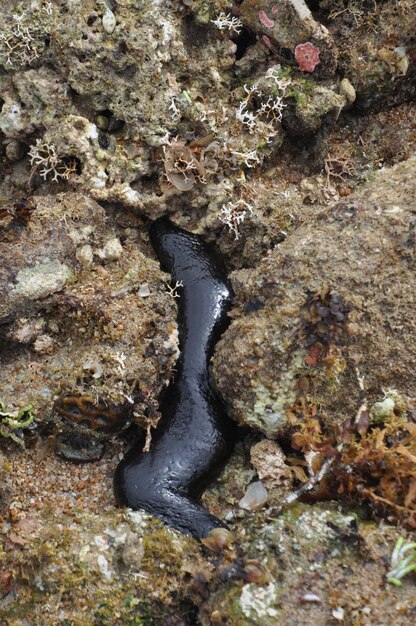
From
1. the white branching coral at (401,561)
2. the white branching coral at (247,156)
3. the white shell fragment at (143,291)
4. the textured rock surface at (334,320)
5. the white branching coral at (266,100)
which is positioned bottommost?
the white branching coral at (401,561)

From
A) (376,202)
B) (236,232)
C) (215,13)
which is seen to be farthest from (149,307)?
(215,13)

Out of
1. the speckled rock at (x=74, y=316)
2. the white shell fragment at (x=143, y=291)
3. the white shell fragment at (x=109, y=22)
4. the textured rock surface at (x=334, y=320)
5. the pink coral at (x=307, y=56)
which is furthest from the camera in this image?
the pink coral at (x=307, y=56)

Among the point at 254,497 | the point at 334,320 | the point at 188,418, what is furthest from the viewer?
the point at 188,418

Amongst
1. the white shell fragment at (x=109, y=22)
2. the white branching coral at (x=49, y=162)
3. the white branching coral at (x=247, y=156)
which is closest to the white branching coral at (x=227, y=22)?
the white shell fragment at (x=109, y=22)

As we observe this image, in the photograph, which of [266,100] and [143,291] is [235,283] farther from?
[266,100]

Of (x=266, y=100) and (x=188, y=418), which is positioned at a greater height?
(x=266, y=100)

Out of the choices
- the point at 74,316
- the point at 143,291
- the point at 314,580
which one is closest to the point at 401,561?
the point at 314,580

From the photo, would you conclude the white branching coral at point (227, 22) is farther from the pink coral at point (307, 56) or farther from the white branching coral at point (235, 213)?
the white branching coral at point (235, 213)

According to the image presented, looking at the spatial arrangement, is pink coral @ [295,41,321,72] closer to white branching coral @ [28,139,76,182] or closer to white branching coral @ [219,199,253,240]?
white branching coral @ [219,199,253,240]
